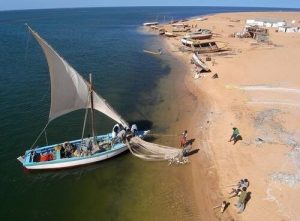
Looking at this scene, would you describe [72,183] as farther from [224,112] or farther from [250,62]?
[250,62]

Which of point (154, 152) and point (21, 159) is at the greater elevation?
point (21, 159)

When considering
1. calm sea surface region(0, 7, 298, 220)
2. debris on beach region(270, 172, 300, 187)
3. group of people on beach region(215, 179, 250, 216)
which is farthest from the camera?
debris on beach region(270, 172, 300, 187)

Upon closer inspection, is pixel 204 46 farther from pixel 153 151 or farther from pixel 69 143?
pixel 69 143

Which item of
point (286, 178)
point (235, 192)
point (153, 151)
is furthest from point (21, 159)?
point (286, 178)

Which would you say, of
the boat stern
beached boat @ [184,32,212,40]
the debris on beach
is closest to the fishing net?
the debris on beach

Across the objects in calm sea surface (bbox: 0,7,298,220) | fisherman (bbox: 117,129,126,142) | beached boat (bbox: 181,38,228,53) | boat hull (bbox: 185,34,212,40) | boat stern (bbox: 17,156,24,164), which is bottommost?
calm sea surface (bbox: 0,7,298,220)

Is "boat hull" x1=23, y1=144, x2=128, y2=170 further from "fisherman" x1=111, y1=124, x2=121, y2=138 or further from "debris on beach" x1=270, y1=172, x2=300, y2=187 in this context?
"debris on beach" x1=270, y1=172, x2=300, y2=187

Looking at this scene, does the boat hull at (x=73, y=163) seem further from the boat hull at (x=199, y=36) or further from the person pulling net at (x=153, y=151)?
the boat hull at (x=199, y=36)
